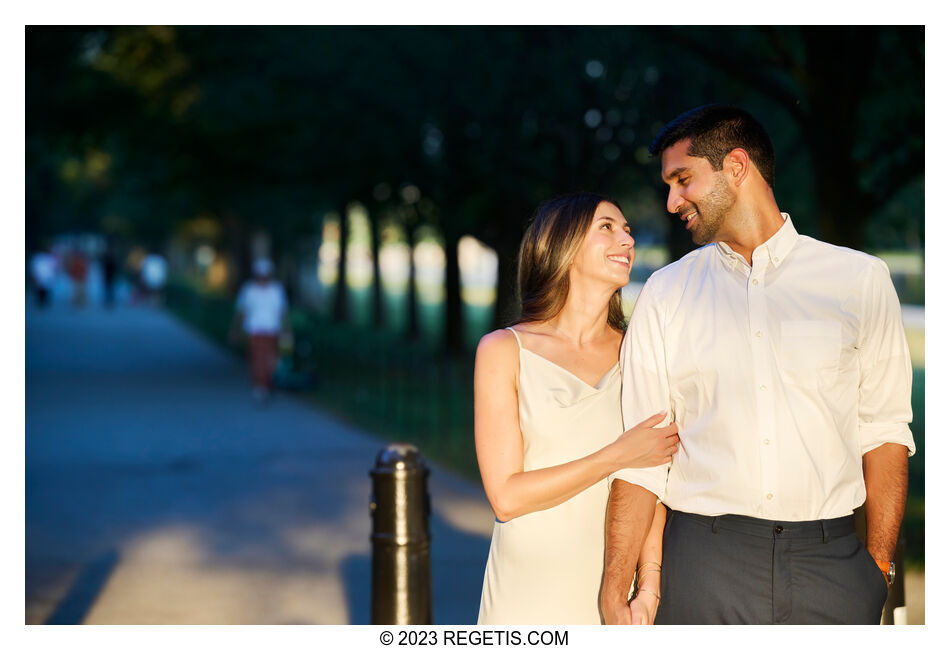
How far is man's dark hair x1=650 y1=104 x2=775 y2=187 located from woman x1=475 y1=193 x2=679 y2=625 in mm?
331

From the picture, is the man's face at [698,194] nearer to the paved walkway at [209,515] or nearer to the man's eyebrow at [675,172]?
the man's eyebrow at [675,172]

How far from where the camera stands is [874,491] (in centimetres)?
307

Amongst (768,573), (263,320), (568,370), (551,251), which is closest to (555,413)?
(568,370)

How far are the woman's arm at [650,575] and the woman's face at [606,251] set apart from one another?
0.64m

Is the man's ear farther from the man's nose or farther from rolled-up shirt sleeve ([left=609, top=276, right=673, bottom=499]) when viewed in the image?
rolled-up shirt sleeve ([left=609, top=276, right=673, bottom=499])

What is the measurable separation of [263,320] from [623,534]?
480 inches

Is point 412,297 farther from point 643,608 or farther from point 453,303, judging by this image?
point 643,608

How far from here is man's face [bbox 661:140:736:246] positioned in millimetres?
3041

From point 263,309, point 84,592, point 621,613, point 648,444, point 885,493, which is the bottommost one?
point 84,592

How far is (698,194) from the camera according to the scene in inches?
120
